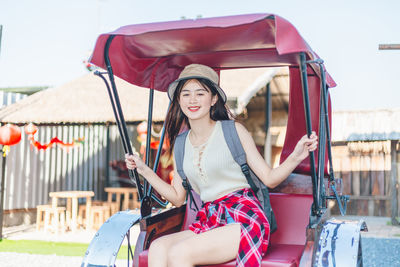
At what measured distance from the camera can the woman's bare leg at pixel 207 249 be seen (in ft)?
6.97

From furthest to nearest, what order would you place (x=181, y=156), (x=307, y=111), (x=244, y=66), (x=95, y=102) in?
(x=95, y=102), (x=244, y=66), (x=181, y=156), (x=307, y=111)

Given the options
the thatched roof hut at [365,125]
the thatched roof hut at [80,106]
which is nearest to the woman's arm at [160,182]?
the thatched roof hut at [80,106]

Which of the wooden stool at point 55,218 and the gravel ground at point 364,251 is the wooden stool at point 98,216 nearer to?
the gravel ground at point 364,251

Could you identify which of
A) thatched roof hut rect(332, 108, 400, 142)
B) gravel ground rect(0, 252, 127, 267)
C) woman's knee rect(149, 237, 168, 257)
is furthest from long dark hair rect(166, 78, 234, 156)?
thatched roof hut rect(332, 108, 400, 142)

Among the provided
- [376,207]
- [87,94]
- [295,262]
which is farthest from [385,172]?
[295,262]

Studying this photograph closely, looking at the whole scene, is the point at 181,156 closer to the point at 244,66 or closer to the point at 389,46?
the point at 244,66

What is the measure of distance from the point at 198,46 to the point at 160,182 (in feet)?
2.67

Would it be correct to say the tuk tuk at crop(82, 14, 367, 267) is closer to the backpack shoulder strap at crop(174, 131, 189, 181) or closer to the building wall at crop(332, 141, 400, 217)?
the backpack shoulder strap at crop(174, 131, 189, 181)

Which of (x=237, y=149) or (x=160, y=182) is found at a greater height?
(x=237, y=149)

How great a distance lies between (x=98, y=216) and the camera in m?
8.31

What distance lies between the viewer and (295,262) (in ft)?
7.34

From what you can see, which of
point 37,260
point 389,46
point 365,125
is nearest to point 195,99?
point 389,46

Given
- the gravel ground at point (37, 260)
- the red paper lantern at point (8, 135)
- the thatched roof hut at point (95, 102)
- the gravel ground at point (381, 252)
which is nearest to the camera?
the gravel ground at point (37, 260)

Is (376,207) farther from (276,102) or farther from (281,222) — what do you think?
(281,222)
